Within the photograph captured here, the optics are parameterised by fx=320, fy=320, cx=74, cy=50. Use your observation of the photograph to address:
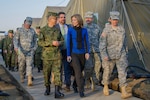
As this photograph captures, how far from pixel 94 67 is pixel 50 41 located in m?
1.55

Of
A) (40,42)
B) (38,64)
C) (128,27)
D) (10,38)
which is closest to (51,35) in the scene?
(40,42)

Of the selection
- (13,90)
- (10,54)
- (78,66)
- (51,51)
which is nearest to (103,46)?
(78,66)

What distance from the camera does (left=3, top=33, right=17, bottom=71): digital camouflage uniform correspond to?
14002mm

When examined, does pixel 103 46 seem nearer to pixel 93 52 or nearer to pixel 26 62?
pixel 93 52

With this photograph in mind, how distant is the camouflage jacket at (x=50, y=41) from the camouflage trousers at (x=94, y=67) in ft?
3.20

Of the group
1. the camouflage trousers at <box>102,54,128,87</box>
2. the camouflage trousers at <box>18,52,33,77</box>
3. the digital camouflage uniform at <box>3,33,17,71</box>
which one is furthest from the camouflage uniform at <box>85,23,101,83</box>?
the digital camouflage uniform at <box>3,33,17,71</box>

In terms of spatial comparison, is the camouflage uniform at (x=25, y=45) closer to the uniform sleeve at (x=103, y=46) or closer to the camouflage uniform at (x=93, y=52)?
the camouflage uniform at (x=93, y=52)

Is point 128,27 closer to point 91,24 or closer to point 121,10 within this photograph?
point 121,10

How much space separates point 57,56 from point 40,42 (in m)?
0.48

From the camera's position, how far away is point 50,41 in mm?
6926

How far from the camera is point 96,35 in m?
7.79

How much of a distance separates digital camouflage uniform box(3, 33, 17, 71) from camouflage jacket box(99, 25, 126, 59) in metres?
7.59

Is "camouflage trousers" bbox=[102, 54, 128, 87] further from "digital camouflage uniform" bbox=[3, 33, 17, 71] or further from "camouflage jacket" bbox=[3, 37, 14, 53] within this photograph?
"camouflage jacket" bbox=[3, 37, 14, 53]

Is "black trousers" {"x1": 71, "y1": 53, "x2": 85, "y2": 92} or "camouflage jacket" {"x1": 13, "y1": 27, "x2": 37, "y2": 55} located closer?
"black trousers" {"x1": 71, "y1": 53, "x2": 85, "y2": 92}
